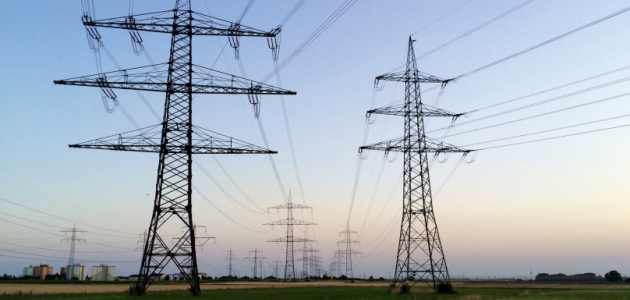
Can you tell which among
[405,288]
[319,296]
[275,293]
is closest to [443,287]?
[405,288]

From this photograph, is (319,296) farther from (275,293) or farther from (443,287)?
(443,287)

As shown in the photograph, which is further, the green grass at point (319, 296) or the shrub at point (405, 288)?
the shrub at point (405, 288)

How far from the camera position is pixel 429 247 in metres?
49.1

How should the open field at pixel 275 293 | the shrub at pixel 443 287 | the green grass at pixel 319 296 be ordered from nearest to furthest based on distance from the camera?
the green grass at pixel 319 296 → the open field at pixel 275 293 → the shrub at pixel 443 287

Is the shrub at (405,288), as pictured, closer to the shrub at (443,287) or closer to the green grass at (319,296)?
the green grass at (319,296)

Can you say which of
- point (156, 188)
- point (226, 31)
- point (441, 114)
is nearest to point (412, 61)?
point (441, 114)

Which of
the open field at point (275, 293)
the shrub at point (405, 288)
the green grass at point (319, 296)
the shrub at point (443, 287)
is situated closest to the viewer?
the green grass at point (319, 296)

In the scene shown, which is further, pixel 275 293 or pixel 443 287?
pixel 275 293

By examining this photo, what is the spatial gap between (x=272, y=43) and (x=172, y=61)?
9041mm

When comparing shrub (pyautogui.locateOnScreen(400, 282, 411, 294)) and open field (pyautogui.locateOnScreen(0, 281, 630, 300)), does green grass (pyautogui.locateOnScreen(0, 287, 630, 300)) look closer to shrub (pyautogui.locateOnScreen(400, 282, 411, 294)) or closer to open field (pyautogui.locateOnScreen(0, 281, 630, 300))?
open field (pyautogui.locateOnScreen(0, 281, 630, 300))

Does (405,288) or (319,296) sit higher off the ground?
(405,288)

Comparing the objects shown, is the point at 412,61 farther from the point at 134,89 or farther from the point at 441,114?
the point at 134,89

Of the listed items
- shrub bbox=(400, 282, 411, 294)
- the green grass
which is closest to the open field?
the green grass

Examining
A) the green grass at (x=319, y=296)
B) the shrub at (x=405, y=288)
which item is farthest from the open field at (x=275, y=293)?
the shrub at (x=405, y=288)
